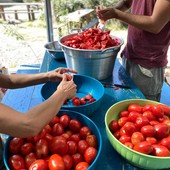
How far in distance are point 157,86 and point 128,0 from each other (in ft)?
2.63

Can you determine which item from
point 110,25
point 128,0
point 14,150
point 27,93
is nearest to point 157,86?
point 128,0

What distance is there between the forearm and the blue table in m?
0.30

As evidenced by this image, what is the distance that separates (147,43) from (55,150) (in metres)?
1.01

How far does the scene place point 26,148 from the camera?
769 mm

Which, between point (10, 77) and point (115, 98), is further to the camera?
point (115, 98)

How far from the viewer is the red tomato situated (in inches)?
29.7

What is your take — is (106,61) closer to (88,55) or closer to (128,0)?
(88,55)

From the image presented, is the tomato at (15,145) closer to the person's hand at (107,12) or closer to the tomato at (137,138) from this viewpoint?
the tomato at (137,138)

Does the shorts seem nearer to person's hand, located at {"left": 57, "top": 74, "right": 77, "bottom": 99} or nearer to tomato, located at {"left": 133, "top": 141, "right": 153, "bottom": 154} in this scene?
person's hand, located at {"left": 57, "top": 74, "right": 77, "bottom": 99}

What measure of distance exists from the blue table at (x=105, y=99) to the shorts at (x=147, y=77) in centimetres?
7

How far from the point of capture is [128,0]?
178 cm

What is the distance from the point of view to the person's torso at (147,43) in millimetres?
1366

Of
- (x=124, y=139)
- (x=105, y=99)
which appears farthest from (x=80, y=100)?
(x=124, y=139)

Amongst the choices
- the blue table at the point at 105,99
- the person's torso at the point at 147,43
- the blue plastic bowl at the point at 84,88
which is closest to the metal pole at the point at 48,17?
the blue table at the point at 105,99
